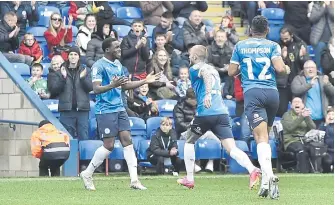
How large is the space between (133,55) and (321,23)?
18.2ft

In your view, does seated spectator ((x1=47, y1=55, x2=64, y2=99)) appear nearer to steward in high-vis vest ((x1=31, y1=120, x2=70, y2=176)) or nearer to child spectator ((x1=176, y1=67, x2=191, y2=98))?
steward in high-vis vest ((x1=31, y1=120, x2=70, y2=176))

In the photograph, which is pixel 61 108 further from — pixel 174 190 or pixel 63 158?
pixel 174 190

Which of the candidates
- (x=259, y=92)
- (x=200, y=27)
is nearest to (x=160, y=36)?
(x=200, y=27)

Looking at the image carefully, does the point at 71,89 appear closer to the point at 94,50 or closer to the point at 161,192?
the point at 94,50

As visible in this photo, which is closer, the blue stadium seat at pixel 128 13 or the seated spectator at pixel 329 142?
the seated spectator at pixel 329 142

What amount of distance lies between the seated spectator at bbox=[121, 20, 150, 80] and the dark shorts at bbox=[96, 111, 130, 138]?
22.2 ft

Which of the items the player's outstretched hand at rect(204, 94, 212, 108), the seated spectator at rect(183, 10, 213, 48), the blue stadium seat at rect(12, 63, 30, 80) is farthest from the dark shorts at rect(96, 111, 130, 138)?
the seated spectator at rect(183, 10, 213, 48)

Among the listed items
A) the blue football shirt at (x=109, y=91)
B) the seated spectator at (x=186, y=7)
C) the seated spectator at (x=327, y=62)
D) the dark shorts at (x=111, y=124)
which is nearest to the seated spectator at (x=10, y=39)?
the seated spectator at (x=186, y=7)

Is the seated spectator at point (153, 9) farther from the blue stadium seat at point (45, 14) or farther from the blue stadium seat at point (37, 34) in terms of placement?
the blue stadium seat at point (37, 34)

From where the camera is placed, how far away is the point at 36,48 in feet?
70.9

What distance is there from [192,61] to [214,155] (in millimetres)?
5709

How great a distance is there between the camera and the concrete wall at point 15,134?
65.0ft

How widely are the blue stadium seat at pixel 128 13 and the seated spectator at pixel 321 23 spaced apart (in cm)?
407

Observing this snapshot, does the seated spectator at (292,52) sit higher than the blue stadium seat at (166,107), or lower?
higher
